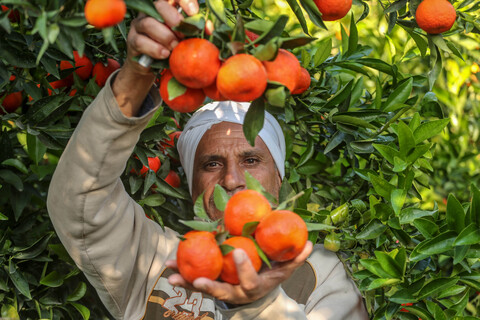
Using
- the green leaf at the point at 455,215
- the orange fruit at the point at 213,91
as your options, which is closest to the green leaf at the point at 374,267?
the green leaf at the point at 455,215

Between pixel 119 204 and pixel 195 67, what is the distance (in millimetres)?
654

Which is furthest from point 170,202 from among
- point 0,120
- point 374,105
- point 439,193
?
point 439,193

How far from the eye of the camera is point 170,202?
2172 millimetres

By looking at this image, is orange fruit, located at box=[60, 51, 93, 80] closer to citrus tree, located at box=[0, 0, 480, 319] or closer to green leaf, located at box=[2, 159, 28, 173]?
citrus tree, located at box=[0, 0, 480, 319]

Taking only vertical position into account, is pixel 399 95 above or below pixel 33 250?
above

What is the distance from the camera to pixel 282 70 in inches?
47.1

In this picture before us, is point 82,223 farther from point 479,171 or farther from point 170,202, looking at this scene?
point 479,171

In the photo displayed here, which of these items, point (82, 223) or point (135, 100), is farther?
point (82, 223)

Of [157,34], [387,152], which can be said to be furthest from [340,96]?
[157,34]

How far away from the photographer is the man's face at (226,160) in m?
2.01

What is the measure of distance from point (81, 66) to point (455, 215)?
→ 118 cm

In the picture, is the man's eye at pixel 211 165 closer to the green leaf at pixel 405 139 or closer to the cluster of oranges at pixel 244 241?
the green leaf at pixel 405 139

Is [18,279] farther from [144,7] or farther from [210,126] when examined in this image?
[144,7]

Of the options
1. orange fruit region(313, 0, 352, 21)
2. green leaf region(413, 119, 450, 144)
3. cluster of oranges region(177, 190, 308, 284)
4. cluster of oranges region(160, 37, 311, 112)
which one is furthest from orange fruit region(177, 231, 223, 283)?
green leaf region(413, 119, 450, 144)
